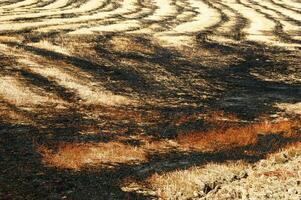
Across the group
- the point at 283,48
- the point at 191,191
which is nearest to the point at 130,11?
the point at 283,48

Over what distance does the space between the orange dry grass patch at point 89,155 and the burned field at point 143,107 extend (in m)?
0.02

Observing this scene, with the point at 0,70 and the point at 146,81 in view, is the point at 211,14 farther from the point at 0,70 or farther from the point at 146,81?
the point at 0,70

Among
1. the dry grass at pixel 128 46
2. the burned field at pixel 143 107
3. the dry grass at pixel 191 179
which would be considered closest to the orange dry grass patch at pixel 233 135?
the burned field at pixel 143 107

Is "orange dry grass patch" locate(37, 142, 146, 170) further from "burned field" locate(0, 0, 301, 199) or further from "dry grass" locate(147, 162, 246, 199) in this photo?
"dry grass" locate(147, 162, 246, 199)

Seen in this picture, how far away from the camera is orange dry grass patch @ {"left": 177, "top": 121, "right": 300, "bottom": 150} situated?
12.1m

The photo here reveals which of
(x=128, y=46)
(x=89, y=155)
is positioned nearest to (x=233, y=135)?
(x=89, y=155)

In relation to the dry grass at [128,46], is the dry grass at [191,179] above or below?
above

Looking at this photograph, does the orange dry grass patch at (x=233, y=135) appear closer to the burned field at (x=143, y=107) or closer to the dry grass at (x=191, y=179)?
the burned field at (x=143, y=107)

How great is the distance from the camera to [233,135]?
12.7 meters

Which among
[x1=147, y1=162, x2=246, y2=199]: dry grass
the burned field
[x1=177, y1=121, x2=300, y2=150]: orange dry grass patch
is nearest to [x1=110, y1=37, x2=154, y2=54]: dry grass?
the burned field

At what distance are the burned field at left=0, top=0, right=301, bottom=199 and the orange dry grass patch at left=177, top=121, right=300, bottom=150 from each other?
0.09ft

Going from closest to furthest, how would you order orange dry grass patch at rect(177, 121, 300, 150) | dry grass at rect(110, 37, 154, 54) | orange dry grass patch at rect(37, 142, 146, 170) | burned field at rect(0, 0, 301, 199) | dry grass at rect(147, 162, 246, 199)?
dry grass at rect(147, 162, 246, 199) < burned field at rect(0, 0, 301, 199) < orange dry grass patch at rect(37, 142, 146, 170) < orange dry grass patch at rect(177, 121, 300, 150) < dry grass at rect(110, 37, 154, 54)

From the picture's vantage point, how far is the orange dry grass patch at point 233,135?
12.1 metres

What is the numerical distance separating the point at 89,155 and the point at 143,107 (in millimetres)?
3871
